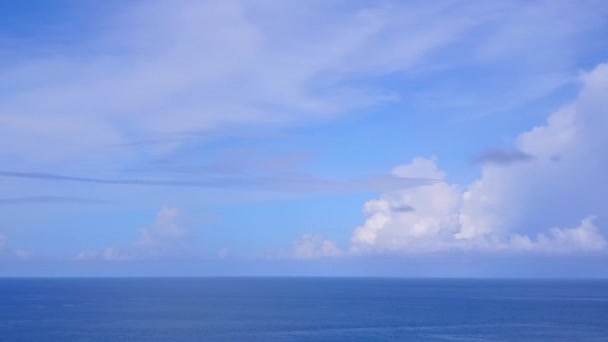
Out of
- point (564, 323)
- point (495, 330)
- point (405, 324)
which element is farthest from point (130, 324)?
point (564, 323)

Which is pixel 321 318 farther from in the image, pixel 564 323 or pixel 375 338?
pixel 564 323

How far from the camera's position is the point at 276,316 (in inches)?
5522

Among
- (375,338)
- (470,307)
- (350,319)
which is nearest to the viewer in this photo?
(375,338)

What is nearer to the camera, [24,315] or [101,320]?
[101,320]

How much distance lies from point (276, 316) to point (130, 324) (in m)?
32.5

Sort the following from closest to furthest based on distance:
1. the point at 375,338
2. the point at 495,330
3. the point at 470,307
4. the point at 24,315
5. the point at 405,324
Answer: the point at 375,338
the point at 495,330
the point at 405,324
the point at 24,315
the point at 470,307

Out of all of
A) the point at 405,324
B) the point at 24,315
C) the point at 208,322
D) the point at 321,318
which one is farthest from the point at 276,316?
the point at 24,315

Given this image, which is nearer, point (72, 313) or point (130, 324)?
point (130, 324)

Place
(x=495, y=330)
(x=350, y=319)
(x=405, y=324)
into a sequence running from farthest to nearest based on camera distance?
(x=350, y=319) < (x=405, y=324) < (x=495, y=330)

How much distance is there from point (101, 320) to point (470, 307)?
90800 mm

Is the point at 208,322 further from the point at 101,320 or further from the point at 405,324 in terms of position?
the point at 405,324

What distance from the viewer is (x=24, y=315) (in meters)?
140

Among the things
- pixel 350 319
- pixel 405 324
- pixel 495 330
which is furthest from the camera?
pixel 350 319

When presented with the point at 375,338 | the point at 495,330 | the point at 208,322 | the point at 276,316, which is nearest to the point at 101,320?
the point at 208,322
